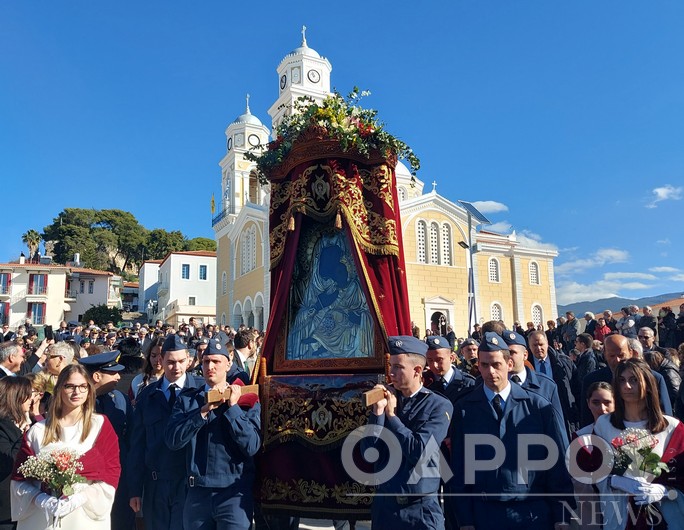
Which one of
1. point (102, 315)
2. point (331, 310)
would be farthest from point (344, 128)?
point (102, 315)

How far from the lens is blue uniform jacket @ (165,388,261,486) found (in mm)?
3879

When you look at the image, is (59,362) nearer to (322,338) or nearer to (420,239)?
(322,338)

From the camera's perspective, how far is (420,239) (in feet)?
112

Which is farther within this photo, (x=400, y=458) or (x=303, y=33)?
(x=303, y=33)

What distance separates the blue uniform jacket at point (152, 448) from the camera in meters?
4.24

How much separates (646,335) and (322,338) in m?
4.57

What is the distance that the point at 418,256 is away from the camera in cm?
3381

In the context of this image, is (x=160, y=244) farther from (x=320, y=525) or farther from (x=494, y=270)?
(x=320, y=525)

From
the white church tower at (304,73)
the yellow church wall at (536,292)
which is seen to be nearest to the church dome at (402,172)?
the white church tower at (304,73)

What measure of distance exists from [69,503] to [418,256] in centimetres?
3116

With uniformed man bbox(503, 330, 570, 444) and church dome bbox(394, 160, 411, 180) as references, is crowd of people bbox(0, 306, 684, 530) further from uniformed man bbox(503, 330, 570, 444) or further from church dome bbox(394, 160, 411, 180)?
church dome bbox(394, 160, 411, 180)

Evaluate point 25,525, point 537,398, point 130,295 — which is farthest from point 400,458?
point 130,295

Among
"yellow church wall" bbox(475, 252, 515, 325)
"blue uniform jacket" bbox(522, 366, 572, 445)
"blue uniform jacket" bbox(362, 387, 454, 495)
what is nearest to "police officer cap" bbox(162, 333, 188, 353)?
"blue uniform jacket" bbox(362, 387, 454, 495)

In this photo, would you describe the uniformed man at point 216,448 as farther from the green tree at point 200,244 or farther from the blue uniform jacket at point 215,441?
the green tree at point 200,244
